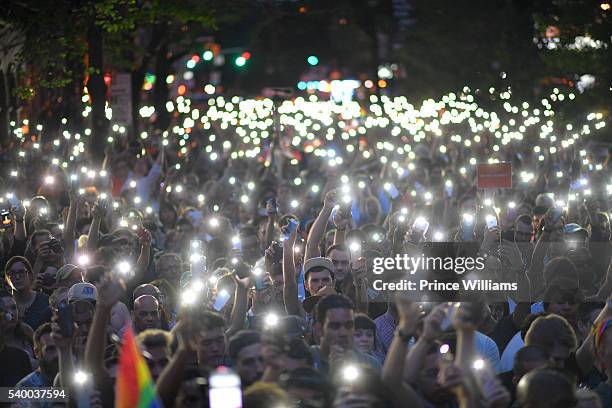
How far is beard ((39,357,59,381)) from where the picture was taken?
830 centimetres

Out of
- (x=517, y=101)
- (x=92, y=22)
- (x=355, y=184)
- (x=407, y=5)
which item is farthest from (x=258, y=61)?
(x=355, y=184)

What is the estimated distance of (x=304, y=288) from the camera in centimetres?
1157

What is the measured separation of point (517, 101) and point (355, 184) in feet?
50.3

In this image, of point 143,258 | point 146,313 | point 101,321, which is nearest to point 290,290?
point 146,313

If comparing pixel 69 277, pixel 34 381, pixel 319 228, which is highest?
pixel 319 228

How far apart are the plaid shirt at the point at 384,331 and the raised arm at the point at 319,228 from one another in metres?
1.83

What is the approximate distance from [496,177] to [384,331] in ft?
14.4

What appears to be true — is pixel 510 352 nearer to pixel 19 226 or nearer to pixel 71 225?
pixel 71 225

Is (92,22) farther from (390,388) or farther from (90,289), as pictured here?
(390,388)

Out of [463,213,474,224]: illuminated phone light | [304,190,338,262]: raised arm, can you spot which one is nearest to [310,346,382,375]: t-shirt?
[304,190,338,262]: raised arm

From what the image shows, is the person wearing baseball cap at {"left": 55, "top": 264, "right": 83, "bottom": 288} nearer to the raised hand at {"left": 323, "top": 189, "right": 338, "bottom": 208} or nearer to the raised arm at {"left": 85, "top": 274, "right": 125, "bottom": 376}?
the raised hand at {"left": 323, "top": 189, "right": 338, "bottom": 208}

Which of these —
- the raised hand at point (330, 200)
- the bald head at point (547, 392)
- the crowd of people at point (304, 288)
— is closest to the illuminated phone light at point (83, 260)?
the crowd of people at point (304, 288)

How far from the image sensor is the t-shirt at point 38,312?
423 inches

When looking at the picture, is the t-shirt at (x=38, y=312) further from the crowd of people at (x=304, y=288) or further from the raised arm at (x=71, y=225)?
the raised arm at (x=71, y=225)
